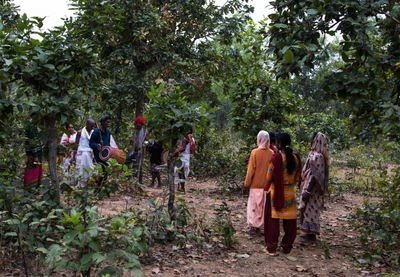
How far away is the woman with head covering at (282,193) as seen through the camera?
230 inches

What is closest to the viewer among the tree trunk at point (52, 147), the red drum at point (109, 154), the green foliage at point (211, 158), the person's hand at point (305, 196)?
the tree trunk at point (52, 147)

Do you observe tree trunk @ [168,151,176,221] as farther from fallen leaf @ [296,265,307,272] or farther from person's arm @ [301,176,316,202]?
person's arm @ [301,176,316,202]

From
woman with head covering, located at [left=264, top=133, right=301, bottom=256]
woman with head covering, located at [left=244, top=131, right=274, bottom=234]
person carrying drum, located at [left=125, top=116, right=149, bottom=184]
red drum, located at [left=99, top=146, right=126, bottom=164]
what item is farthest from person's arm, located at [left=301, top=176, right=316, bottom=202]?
person carrying drum, located at [left=125, top=116, right=149, bottom=184]

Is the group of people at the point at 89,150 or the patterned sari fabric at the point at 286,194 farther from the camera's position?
the group of people at the point at 89,150

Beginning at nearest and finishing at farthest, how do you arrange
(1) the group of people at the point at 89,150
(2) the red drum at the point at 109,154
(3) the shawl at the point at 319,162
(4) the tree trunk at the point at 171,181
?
(4) the tree trunk at the point at 171,181 < (3) the shawl at the point at 319,162 < (1) the group of people at the point at 89,150 < (2) the red drum at the point at 109,154

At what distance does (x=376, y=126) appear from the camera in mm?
6574

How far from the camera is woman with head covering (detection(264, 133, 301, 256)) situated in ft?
19.1

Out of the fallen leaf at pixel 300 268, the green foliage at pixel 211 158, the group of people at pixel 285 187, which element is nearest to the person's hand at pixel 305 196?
the group of people at pixel 285 187

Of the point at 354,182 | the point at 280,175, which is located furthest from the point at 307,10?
the point at 354,182

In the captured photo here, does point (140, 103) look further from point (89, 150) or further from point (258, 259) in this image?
point (258, 259)

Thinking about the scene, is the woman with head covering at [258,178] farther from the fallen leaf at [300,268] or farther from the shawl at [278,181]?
the fallen leaf at [300,268]

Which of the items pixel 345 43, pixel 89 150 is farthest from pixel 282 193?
pixel 89 150

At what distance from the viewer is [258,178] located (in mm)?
6840

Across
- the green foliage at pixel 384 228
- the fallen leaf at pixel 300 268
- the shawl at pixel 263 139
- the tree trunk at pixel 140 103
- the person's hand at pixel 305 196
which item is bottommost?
the fallen leaf at pixel 300 268
